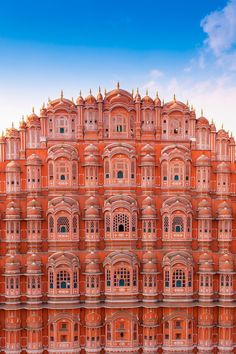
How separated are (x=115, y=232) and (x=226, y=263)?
784 cm

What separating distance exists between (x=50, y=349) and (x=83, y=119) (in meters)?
15.9

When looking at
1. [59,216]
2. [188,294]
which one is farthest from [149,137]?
[188,294]

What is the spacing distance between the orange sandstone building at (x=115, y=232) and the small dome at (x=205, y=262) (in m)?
0.10

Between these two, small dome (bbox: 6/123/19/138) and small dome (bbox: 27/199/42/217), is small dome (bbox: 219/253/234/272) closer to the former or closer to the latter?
small dome (bbox: 27/199/42/217)

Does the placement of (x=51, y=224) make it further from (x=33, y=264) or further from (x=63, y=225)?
(x=33, y=264)

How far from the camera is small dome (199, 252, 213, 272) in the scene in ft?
81.5

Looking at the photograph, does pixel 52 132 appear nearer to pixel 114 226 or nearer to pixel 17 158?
pixel 17 158

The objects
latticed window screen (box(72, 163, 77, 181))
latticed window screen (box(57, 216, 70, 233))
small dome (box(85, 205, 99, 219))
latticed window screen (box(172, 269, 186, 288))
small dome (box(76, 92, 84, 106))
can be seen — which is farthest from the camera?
small dome (box(76, 92, 84, 106))

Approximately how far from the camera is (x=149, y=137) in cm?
2558

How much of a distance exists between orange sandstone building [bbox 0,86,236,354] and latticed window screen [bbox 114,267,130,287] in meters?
0.07

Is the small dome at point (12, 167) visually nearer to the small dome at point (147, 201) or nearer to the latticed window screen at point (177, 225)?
the small dome at point (147, 201)

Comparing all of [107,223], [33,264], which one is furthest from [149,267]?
[33,264]

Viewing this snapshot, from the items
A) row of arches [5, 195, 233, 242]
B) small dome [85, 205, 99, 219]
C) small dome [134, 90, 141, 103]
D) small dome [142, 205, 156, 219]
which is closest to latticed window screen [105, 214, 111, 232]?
row of arches [5, 195, 233, 242]

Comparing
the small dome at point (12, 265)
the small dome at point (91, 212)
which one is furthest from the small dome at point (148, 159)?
the small dome at point (12, 265)
